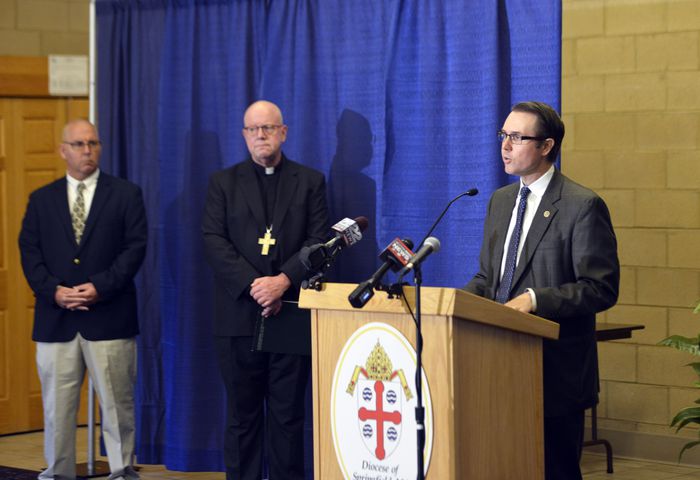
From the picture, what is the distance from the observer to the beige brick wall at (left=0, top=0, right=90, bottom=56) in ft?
23.0

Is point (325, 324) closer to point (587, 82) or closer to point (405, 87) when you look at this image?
point (405, 87)

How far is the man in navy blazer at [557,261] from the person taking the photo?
3.22m

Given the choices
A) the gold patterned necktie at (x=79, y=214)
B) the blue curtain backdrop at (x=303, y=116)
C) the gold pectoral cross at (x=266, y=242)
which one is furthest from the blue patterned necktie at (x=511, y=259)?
the gold patterned necktie at (x=79, y=214)

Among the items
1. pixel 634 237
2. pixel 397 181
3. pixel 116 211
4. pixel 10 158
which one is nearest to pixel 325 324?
pixel 397 181

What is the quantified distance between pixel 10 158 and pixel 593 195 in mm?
4654

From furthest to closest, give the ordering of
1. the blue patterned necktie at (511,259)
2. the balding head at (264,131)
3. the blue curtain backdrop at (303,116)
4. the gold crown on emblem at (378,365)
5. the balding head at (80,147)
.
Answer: the balding head at (80,147) → the balding head at (264,131) → the blue curtain backdrop at (303,116) → the blue patterned necktie at (511,259) → the gold crown on emblem at (378,365)

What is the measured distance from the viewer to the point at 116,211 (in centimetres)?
527

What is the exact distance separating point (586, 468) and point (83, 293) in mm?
2740

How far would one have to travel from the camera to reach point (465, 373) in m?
2.85

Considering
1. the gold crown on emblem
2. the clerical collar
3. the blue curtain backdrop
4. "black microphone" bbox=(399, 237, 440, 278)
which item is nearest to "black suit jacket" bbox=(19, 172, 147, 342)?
the blue curtain backdrop

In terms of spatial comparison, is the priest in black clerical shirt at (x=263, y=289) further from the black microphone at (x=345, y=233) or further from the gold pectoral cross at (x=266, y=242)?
the black microphone at (x=345, y=233)

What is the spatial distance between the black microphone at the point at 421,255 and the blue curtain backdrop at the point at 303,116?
1.74m

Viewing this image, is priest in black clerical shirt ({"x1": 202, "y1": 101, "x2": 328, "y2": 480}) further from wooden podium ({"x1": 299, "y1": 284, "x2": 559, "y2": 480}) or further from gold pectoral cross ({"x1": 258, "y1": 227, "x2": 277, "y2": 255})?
wooden podium ({"x1": 299, "y1": 284, "x2": 559, "y2": 480})

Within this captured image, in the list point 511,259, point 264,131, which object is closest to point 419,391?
point 511,259
